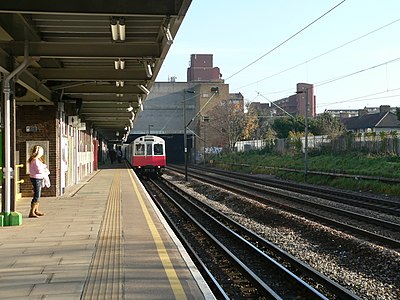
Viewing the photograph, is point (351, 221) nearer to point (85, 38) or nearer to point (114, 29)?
point (85, 38)

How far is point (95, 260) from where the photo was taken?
309 inches

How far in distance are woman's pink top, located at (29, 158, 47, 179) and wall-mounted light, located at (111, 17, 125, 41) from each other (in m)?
3.18

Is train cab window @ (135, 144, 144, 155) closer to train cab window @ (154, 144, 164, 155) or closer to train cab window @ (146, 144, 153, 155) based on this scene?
train cab window @ (146, 144, 153, 155)

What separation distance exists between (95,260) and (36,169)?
16.1 ft

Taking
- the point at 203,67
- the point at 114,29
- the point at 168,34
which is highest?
the point at 203,67

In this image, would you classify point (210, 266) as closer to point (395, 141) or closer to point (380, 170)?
point (380, 170)

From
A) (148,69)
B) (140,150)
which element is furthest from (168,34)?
(140,150)

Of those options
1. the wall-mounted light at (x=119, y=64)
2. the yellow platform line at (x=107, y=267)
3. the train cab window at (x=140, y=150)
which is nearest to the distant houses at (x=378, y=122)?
the train cab window at (x=140, y=150)

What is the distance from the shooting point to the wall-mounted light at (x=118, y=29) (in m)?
10.2

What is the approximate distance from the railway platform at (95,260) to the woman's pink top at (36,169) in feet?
3.18

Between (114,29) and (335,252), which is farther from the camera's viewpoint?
(335,252)

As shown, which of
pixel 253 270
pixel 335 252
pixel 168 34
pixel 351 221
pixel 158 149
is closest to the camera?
pixel 253 270

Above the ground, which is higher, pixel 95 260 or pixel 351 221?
pixel 95 260

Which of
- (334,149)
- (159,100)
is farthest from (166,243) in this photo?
(159,100)
